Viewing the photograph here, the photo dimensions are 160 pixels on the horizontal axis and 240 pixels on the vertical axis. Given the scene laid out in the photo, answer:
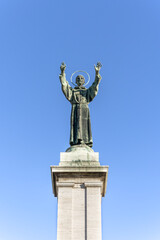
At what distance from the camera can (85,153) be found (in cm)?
2181

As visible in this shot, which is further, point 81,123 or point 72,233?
point 81,123

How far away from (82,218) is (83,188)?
4.77 feet

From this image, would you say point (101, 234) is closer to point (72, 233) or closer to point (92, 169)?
point (72, 233)

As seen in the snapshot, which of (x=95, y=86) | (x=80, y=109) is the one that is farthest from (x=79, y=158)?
(x=95, y=86)

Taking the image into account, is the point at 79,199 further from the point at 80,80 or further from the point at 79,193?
the point at 80,80

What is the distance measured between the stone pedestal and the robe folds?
138 cm

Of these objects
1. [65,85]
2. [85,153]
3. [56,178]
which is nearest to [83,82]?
[65,85]

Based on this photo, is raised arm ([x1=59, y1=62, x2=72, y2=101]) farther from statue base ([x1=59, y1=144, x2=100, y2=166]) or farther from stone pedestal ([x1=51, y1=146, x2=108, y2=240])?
stone pedestal ([x1=51, y1=146, x2=108, y2=240])

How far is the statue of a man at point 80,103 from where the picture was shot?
23.0 metres

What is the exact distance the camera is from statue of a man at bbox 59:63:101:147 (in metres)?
23.0

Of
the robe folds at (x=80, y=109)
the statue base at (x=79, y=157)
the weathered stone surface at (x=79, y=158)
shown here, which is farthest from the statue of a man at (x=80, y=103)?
the weathered stone surface at (x=79, y=158)

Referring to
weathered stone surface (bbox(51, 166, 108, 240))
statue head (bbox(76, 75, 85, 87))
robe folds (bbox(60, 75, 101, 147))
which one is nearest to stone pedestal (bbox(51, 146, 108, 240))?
weathered stone surface (bbox(51, 166, 108, 240))

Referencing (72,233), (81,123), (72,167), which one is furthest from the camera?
(81,123)

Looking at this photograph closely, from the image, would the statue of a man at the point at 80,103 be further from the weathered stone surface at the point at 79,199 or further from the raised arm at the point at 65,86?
the weathered stone surface at the point at 79,199
